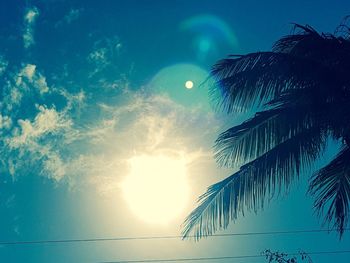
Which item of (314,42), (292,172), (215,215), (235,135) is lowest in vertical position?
(215,215)

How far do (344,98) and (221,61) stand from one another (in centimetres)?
223

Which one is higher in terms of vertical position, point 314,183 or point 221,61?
point 221,61

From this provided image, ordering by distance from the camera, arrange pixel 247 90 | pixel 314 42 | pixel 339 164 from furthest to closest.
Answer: pixel 247 90 < pixel 314 42 < pixel 339 164

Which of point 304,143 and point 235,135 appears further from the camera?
point 235,135

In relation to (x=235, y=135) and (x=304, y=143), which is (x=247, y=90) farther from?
(x=304, y=143)

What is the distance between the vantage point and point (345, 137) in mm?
6766

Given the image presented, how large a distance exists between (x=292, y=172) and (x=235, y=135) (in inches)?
45.1

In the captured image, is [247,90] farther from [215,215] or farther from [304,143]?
[215,215]

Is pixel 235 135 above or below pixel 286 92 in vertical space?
below

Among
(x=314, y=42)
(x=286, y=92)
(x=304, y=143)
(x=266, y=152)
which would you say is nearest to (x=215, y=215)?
(x=266, y=152)

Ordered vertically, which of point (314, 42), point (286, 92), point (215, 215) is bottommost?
point (215, 215)

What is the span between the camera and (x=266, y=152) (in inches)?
292

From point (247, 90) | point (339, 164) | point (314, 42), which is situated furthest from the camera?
point (247, 90)

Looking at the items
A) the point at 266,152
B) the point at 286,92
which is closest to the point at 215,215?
the point at 266,152
